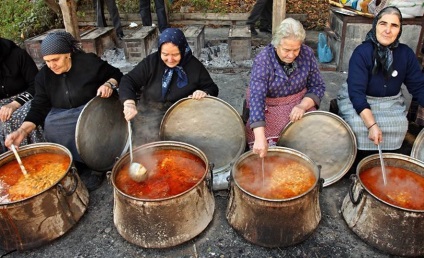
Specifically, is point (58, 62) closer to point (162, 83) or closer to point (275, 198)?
point (162, 83)

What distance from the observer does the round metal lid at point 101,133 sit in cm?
308

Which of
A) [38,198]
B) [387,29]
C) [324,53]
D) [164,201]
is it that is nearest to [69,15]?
[38,198]

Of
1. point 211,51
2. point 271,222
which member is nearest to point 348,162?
point 271,222

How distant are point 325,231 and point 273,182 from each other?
65 cm

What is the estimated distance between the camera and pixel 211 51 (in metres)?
6.34

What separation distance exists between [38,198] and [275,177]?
6.10 feet

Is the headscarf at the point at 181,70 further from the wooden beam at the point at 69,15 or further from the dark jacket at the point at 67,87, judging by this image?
the wooden beam at the point at 69,15

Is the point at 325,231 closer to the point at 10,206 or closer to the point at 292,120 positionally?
the point at 292,120

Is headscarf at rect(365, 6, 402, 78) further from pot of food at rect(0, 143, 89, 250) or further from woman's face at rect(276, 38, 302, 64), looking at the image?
pot of food at rect(0, 143, 89, 250)

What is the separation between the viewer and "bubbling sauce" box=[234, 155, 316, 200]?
258 cm

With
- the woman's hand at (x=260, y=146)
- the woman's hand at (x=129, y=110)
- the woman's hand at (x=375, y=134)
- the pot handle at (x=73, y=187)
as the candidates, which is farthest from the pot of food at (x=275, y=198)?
the pot handle at (x=73, y=187)

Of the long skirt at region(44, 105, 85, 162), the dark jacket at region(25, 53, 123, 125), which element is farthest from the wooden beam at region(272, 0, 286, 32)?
the long skirt at region(44, 105, 85, 162)

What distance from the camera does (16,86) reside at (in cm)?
378

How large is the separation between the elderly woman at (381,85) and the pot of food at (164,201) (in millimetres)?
1588
